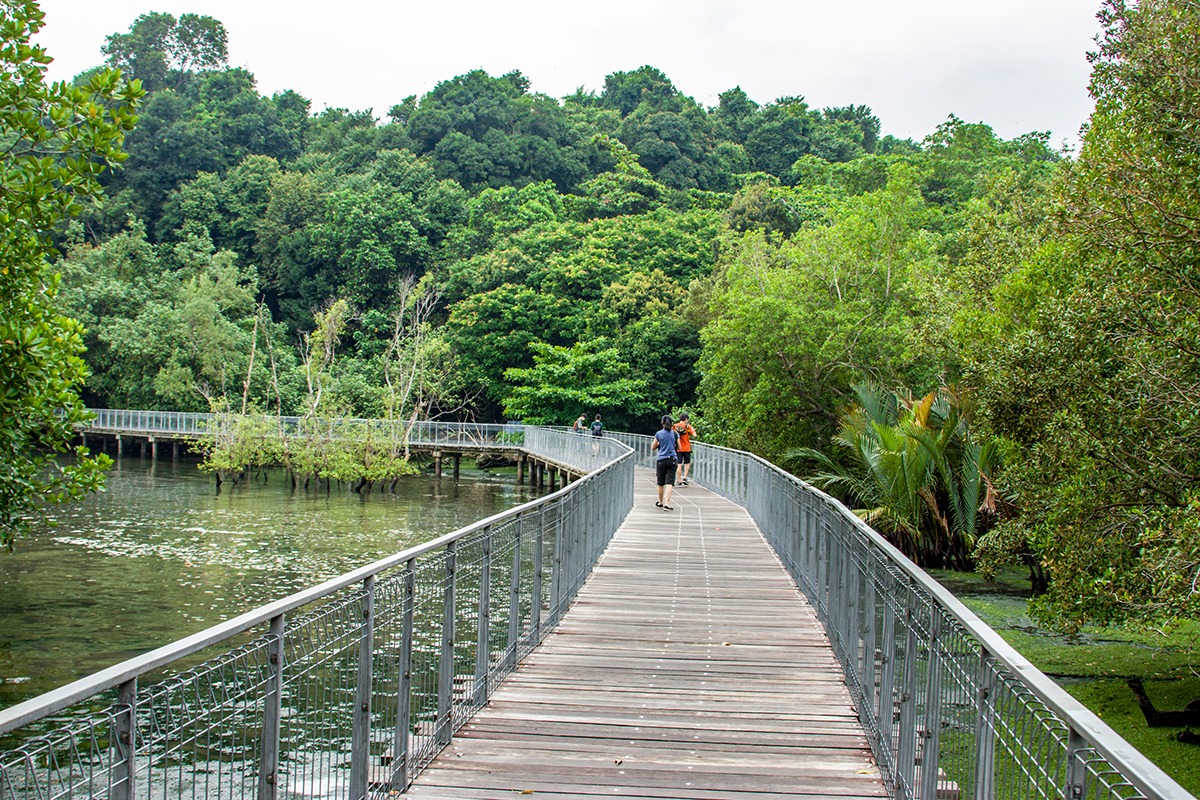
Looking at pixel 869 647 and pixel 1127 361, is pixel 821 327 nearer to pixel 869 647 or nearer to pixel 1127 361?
pixel 1127 361

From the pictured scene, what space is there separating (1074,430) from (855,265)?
2258cm

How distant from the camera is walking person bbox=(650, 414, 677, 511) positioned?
1934cm

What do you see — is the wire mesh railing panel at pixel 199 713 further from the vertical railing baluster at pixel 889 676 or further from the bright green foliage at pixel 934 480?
the bright green foliage at pixel 934 480

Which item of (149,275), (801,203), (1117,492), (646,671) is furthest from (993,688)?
(149,275)

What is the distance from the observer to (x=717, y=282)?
146 feet

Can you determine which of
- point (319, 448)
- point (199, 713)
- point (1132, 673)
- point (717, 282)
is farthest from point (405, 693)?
point (717, 282)

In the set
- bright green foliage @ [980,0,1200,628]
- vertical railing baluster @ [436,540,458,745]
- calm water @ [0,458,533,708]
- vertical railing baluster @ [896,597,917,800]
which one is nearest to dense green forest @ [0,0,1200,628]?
bright green foliage @ [980,0,1200,628]

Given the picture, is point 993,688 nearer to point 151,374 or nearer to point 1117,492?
point 1117,492

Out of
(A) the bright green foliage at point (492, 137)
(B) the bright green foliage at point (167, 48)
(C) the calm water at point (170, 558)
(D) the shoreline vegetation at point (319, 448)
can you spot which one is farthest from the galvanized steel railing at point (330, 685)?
(B) the bright green foliage at point (167, 48)

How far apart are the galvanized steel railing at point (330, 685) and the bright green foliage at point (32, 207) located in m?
3.65

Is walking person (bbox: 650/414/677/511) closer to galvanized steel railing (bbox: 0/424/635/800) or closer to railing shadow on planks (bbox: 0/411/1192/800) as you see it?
railing shadow on planks (bbox: 0/411/1192/800)

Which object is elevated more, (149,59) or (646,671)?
(149,59)

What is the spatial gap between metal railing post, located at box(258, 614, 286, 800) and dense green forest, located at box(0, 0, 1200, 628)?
7116 mm

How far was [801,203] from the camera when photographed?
53.9m
